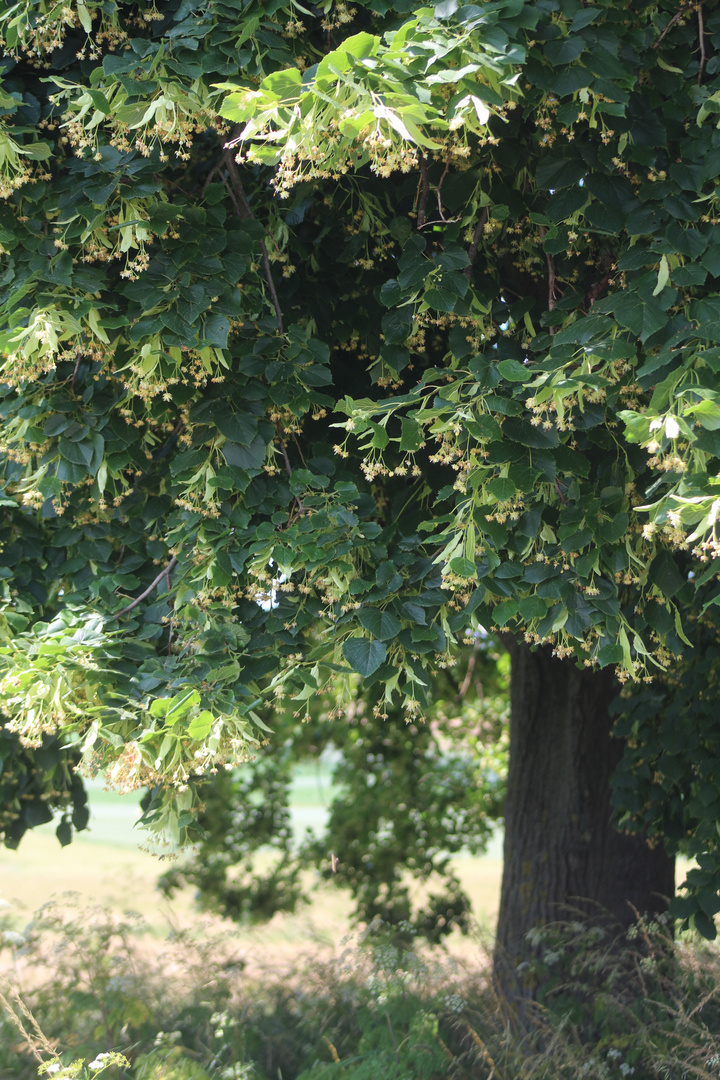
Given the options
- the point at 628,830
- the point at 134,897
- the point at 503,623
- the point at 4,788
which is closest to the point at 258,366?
the point at 503,623

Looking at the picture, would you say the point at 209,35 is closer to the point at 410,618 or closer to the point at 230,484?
the point at 230,484

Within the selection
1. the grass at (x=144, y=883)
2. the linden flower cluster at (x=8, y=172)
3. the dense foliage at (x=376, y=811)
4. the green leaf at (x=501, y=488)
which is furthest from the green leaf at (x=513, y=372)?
the dense foliage at (x=376, y=811)

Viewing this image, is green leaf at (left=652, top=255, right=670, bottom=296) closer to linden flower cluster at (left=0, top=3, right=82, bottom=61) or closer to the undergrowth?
linden flower cluster at (left=0, top=3, right=82, bottom=61)

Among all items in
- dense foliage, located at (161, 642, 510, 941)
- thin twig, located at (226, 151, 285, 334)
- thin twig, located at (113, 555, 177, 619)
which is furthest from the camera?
dense foliage, located at (161, 642, 510, 941)

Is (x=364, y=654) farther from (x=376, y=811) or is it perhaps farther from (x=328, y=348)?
(x=376, y=811)

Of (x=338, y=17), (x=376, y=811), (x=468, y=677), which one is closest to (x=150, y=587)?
(x=338, y=17)

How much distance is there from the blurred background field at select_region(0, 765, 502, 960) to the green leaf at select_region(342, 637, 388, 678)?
142 centimetres

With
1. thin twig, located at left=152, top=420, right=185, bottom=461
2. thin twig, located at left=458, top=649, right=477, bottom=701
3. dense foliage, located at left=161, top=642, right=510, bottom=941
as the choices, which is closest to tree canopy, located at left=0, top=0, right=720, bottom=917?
thin twig, located at left=152, top=420, right=185, bottom=461

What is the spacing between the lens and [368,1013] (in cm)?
415

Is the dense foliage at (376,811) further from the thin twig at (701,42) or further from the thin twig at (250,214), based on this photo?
the thin twig at (701,42)

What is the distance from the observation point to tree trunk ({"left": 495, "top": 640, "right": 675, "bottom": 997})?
15.1 ft

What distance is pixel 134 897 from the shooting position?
25.6 feet

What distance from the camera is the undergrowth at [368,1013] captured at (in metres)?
3.48

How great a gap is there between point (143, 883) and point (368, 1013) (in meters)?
3.98
